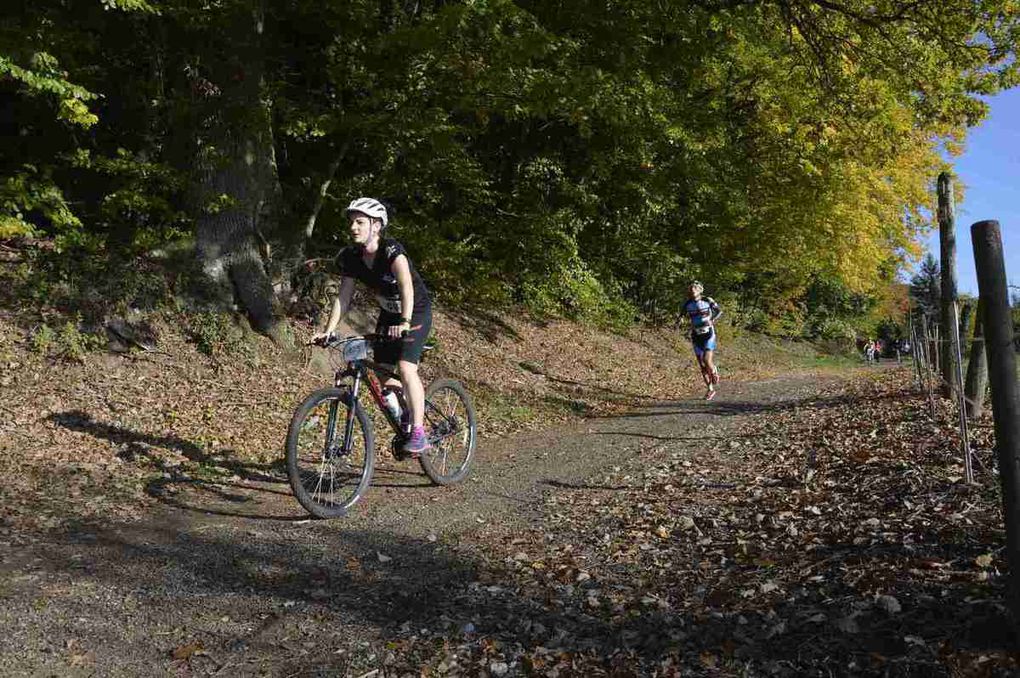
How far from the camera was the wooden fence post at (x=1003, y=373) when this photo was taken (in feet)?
9.21

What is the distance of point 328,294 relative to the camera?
40.5ft

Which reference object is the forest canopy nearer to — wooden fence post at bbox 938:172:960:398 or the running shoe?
wooden fence post at bbox 938:172:960:398

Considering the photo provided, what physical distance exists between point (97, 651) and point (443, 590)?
1687 mm

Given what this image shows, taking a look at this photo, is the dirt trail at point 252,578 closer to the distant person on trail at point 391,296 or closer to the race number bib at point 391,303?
the distant person on trail at point 391,296

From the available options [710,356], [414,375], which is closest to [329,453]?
[414,375]

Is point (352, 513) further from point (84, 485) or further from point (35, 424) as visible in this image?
point (35, 424)

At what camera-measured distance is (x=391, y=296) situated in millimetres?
6043

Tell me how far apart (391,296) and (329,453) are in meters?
1.33

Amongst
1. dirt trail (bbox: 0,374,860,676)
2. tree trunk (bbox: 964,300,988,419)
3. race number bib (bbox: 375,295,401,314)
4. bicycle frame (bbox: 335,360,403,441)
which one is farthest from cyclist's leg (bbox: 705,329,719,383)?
race number bib (bbox: 375,295,401,314)

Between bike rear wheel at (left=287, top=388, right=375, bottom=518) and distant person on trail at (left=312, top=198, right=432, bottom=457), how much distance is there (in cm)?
49

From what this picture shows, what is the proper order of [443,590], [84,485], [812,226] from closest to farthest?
[443,590], [84,485], [812,226]

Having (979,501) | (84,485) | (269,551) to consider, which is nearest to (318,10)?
(84,485)

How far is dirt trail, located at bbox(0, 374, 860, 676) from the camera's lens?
3363mm

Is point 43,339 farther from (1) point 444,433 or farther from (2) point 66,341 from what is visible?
(1) point 444,433
